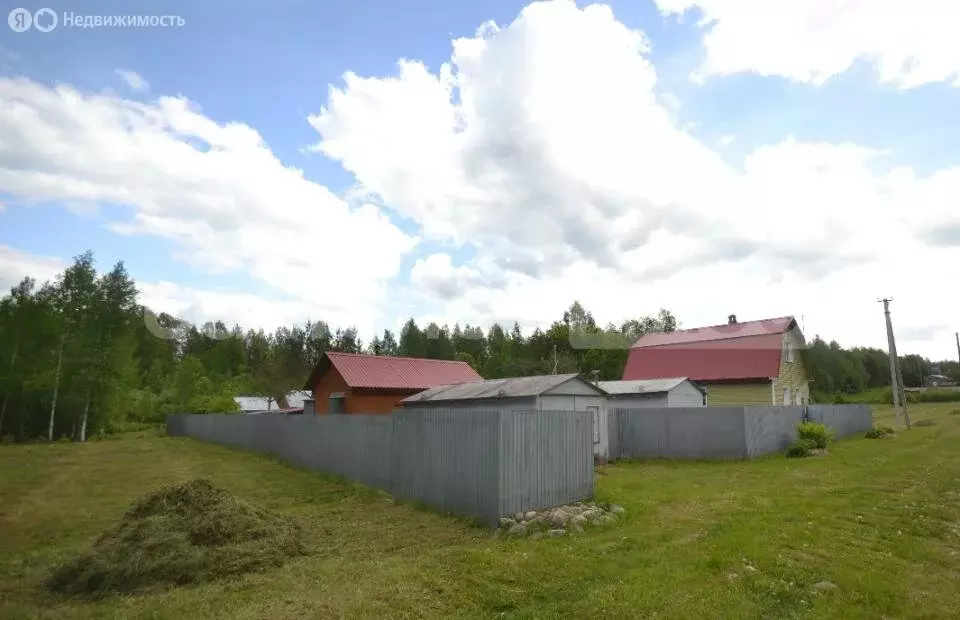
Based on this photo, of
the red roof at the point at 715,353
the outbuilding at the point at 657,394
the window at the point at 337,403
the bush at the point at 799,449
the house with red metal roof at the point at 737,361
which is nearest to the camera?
the bush at the point at 799,449

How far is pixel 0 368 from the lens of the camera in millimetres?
33562

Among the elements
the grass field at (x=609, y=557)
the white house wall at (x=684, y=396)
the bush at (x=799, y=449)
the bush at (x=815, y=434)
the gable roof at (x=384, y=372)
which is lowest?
the grass field at (x=609, y=557)

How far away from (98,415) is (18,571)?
35144 mm

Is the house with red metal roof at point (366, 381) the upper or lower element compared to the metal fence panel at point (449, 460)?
upper

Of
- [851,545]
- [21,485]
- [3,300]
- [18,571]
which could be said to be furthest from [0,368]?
[851,545]

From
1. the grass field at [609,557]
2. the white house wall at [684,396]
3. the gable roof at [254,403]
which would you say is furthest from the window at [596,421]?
the gable roof at [254,403]

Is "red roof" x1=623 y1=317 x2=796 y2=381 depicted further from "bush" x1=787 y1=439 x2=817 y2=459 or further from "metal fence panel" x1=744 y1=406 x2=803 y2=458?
"bush" x1=787 y1=439 x2=817 y2=459

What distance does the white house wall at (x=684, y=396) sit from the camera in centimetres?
2360

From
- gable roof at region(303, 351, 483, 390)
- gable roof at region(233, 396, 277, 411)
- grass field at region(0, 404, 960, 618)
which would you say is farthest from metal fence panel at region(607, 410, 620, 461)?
gable roof at region(233, 396, 277, 411)

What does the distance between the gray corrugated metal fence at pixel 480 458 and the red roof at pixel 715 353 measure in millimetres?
22043

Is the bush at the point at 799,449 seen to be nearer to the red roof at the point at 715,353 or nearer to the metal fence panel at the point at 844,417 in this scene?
the metal fence panel at the point at 844,417

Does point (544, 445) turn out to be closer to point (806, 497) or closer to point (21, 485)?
point (806, 497)

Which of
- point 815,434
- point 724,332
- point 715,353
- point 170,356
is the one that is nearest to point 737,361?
point 715,353

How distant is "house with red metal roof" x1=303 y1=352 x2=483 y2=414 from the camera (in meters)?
26.9
